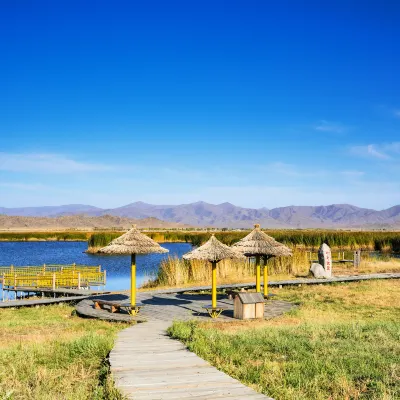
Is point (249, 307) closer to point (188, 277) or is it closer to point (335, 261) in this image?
point (188, 277)

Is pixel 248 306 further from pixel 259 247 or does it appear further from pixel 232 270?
pixel 232 270

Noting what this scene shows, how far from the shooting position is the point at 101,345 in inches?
410

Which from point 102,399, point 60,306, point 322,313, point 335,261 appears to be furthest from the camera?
point 335,261

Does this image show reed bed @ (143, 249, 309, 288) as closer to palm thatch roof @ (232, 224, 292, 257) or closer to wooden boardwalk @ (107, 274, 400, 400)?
palm thatch roof @ (232, 224, 292, 257)

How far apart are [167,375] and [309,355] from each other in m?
3.16

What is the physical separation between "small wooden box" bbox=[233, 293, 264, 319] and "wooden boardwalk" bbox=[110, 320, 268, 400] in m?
5.02

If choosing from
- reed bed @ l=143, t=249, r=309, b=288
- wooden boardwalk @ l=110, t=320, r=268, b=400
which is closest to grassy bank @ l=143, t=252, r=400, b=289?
reed bed @ l=143, t=249, r=309, b=288

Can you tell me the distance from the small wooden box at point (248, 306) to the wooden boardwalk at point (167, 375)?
5.02 metres

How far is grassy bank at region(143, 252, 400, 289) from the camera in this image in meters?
26.6

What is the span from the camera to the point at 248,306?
1541 centimetres

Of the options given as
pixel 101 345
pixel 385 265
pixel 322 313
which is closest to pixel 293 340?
pixel 101 345

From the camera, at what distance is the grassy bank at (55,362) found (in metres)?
7.70

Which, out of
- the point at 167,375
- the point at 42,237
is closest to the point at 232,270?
the point at 167,375

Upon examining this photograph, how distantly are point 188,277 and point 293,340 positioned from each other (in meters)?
16.5
